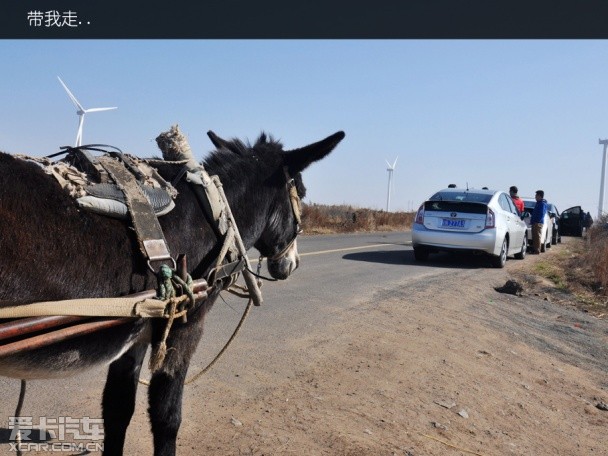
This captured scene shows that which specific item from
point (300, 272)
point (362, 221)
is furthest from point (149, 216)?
point (362, 221)

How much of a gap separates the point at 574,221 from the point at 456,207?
21580mm

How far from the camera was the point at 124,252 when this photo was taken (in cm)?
245

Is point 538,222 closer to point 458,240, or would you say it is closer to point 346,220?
point 458,240

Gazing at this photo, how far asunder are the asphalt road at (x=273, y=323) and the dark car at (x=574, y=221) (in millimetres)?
21220

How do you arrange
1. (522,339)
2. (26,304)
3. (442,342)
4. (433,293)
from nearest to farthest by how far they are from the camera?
(26,304), (442,342), (522,339), (433,293)

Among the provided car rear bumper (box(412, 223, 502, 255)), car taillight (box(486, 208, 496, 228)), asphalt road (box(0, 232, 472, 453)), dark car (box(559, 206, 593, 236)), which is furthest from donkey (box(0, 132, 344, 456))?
dark car (box(559, 206, 593, 236))

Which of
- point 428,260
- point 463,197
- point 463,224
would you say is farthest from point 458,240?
point 428,260

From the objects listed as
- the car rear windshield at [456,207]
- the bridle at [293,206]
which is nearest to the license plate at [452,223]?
the car rear windshield at [456,207]

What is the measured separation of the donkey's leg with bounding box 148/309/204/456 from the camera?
9.38ft

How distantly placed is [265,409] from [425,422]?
120cm

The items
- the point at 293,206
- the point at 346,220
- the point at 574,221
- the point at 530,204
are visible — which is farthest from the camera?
the point at 574,221

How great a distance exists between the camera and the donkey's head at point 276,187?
3627 mm

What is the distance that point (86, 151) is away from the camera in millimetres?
2736

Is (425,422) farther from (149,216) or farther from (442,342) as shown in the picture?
(149,216)
